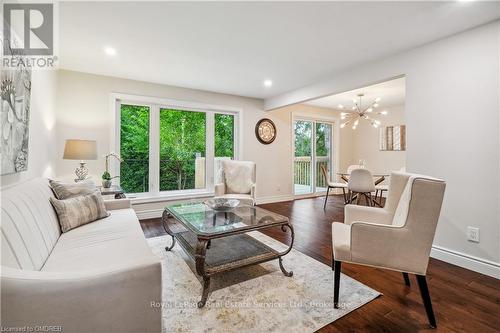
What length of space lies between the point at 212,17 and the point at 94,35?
1.28m

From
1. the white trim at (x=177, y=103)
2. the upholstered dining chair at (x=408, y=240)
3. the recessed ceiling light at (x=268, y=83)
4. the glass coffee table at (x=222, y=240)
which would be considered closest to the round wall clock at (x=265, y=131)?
the white trim at (x=177, y=103)

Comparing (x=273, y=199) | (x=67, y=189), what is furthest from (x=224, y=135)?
(x=67, y=189)

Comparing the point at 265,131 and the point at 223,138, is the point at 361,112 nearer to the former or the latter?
the point at 265,131

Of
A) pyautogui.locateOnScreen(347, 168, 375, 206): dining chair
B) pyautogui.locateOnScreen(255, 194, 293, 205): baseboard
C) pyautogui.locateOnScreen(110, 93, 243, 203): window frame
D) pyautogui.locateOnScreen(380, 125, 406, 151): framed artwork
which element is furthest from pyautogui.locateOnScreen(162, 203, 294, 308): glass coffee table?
pyautogui.locateOnScreen(380, 125, 406, 151): framed artwork

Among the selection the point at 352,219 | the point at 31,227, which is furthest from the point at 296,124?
the point at 31,227

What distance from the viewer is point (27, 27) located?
1971mm

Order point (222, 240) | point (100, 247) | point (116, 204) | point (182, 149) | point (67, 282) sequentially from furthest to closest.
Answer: point (182, 149) < point (116, 204) < point (222, 240) < point (100, 247) < point (67, 282)

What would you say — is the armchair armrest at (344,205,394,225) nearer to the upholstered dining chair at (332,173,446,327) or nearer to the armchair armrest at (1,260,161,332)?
the upholstered dining chair at (332,173,446,327)

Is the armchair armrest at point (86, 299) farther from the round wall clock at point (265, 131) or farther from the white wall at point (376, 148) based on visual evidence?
the white wall at point (376, 148)

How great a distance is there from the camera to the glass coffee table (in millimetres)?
1667

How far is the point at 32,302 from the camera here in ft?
2.87

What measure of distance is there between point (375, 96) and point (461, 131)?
2927 mm

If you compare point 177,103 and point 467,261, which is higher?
point 177,103

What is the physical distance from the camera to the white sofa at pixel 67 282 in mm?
875
